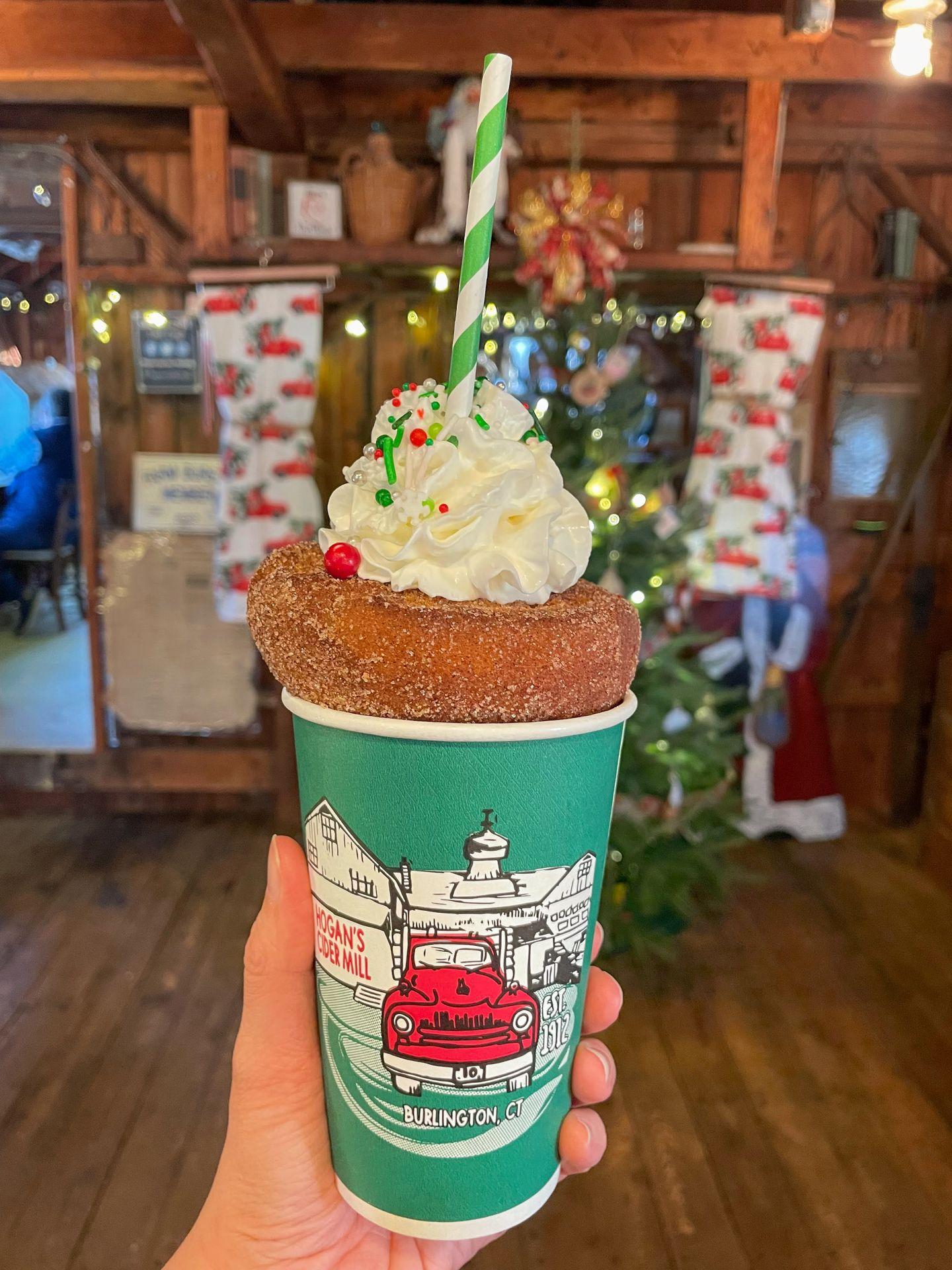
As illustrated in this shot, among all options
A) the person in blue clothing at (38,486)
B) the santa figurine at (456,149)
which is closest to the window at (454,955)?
the santa figurine at (456,149)

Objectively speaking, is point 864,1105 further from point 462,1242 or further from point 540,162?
point 540,162

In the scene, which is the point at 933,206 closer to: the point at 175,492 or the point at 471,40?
the point at 471,40

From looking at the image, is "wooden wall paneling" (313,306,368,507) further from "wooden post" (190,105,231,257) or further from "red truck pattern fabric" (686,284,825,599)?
"red truck pattern fabric" (686,284,825,599)

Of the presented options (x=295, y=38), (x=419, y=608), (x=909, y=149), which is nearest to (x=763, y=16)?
(x=909, y=149)

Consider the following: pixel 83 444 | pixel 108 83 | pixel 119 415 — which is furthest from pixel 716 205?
pixel 83 444

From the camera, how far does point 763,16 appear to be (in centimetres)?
318

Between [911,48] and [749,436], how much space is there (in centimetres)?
127

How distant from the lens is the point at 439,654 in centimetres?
87

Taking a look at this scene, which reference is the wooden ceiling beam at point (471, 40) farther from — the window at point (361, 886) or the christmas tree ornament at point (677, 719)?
the window at point (361, 886)

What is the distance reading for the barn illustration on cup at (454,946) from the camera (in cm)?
89

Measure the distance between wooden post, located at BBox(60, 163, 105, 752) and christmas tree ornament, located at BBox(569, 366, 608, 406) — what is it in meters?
2.14

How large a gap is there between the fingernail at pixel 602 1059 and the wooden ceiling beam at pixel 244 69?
2.61 m

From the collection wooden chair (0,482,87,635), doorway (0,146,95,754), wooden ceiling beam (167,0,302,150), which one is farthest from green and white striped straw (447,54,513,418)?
wooden chair (0,482,87,635)

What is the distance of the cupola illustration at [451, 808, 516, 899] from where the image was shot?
0.88 m
